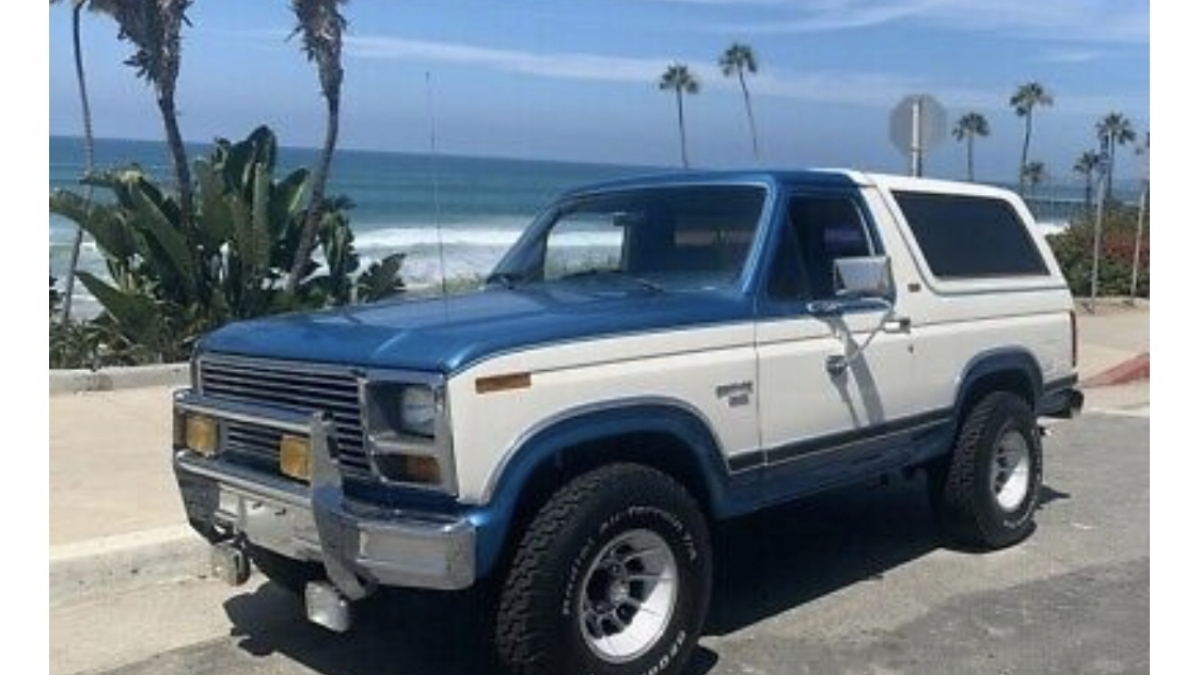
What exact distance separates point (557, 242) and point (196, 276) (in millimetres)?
6322

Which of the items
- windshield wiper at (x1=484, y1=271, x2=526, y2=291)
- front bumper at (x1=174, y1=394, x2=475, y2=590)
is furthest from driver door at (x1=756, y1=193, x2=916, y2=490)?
front bumper at (x1=174, y1=394, x2=475, y2=590)

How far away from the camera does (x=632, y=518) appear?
4465 mm

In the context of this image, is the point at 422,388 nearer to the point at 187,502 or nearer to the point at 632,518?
the point at 632,518

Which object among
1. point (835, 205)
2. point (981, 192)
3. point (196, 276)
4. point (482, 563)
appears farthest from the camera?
point (196, 276)

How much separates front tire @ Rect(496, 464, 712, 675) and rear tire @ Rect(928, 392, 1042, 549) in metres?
2.12

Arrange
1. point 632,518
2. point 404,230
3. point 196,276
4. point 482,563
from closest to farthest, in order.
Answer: point 482,563 → point 632,518 → point 196,276 → point 404,230

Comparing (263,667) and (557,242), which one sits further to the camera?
(557,242)

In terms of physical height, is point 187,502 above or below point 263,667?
above

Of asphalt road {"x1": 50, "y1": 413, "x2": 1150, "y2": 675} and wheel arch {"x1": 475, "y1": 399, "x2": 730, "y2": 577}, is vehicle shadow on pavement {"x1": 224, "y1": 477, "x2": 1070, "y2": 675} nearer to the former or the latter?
asphalt road {"x1": 50, "y1": 413, "x2": 1150, "y2": 675}

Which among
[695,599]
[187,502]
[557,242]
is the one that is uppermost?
[557,242]

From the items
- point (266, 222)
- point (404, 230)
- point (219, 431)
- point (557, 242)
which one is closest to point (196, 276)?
point (266, 222)

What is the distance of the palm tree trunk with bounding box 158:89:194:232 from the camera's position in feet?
37.8

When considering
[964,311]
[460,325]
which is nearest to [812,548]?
[964,311]
